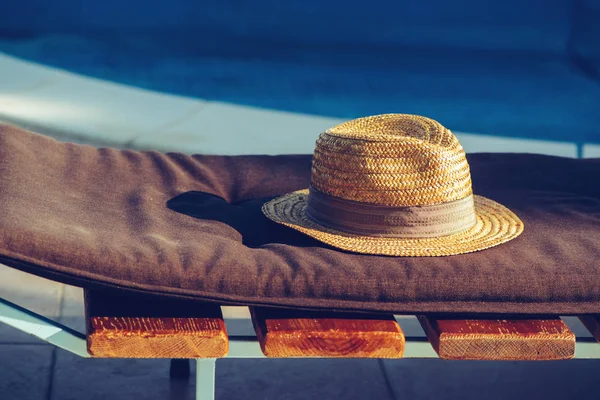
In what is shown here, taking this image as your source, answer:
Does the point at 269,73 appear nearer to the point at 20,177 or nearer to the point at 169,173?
the point at 169,173

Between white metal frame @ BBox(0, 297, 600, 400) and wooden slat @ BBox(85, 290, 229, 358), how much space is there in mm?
30

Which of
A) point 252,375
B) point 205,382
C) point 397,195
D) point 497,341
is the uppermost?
point 397,195

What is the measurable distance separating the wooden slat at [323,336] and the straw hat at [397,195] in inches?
8.1

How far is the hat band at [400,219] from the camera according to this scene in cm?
168

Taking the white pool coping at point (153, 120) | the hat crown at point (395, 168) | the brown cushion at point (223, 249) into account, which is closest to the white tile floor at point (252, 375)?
the brown cushion at point (223, 249)

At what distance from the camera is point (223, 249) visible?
60.0 inches

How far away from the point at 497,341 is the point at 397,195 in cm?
37

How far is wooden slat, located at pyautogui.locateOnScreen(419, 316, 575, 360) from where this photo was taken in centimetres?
141

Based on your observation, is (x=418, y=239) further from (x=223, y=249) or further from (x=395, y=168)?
(x=223, y=249)

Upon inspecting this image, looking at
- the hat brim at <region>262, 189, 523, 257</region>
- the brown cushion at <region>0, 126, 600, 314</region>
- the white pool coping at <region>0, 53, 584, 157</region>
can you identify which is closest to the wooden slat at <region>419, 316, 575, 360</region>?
the brown cushion at <region>0, 126, 600, 314</region>

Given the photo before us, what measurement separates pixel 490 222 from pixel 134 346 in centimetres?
80

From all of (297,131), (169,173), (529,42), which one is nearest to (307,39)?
(297,131)

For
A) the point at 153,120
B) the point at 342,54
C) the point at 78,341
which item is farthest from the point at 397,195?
the point at 342,54

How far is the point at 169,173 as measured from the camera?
80.5 inches
